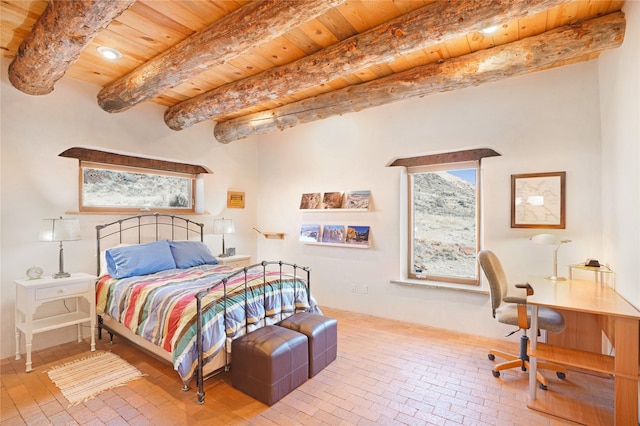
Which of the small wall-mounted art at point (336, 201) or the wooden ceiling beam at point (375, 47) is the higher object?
the wooden ceiling beam at point (375, 47)

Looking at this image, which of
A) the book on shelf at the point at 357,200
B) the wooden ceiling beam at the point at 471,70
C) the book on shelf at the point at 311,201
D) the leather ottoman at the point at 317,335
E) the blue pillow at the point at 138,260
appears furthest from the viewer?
the book on shelf at the point at 311,201

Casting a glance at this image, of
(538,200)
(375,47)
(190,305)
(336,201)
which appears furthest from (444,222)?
(190,305)

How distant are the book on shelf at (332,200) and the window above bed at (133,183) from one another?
182 cm

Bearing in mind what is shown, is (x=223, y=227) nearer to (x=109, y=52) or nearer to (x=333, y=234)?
(x=333, y=234)

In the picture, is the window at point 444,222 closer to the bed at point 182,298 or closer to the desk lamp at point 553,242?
the desk lamp at point 553,242

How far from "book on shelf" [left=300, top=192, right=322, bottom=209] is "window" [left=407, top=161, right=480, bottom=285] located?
52.2 inches

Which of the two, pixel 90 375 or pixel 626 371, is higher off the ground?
pixel 626 371

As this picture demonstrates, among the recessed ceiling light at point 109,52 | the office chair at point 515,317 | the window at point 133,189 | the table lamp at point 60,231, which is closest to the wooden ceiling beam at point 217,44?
the recessed ceiling light at point 109,52

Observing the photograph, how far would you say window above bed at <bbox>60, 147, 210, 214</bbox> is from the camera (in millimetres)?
3547

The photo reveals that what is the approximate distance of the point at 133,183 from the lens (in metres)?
3.96

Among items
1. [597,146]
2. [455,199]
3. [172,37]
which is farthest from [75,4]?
[597,146]

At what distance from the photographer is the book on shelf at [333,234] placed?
4.42 metres

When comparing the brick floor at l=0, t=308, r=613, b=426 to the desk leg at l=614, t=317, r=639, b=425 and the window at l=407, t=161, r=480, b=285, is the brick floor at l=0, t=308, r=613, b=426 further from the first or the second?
the window at l=407, t=161, r=480, b=285

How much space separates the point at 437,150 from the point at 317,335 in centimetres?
253
